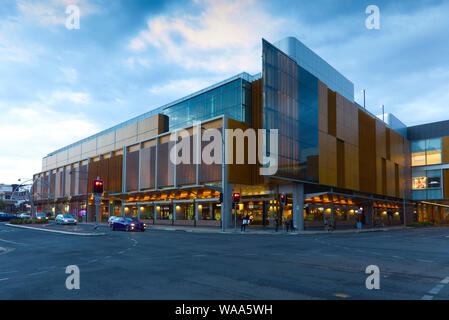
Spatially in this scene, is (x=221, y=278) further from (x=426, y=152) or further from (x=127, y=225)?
(x=426, y=152)

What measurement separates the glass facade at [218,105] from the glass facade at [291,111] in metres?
5.25

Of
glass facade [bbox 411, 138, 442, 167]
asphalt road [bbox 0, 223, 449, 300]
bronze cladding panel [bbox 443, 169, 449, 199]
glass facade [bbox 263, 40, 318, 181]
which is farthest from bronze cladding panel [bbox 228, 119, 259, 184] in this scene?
glass facade [bbox 411, 138, 442, 167]

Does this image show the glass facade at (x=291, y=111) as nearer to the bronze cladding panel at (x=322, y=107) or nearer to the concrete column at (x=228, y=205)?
the bronze cladding panel at (x=322, y=107)

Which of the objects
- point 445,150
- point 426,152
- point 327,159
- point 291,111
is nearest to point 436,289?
point 291,111

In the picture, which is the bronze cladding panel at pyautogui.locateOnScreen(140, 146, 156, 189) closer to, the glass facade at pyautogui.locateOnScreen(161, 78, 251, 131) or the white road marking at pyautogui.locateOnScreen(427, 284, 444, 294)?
the glass facade at pyautogui.locateOnScreen(161, 78, 251, 131)

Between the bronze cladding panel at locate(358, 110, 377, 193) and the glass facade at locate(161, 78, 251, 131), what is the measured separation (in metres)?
24.5

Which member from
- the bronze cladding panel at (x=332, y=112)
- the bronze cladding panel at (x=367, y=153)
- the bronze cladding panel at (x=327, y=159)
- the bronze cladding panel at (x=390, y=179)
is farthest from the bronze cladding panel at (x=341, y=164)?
the bronze cladding panel at (x=390, y=179)

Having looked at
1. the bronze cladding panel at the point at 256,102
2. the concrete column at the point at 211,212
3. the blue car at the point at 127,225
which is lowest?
the blue car at the point at 127,225

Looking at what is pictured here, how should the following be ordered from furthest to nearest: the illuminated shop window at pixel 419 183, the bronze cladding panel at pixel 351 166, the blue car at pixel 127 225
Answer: the illuminated shop window at pixel 419 183, the bronze cladding panel at pixel 351 166, the blue car at pixel 127 225

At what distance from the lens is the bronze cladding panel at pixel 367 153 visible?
199 ft

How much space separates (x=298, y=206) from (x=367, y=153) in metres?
25.1

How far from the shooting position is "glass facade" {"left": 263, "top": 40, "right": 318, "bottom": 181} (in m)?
42.1

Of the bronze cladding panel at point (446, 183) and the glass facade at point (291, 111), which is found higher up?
the glass facade at point (291, 111)

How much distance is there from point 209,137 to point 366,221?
36.5 meters
